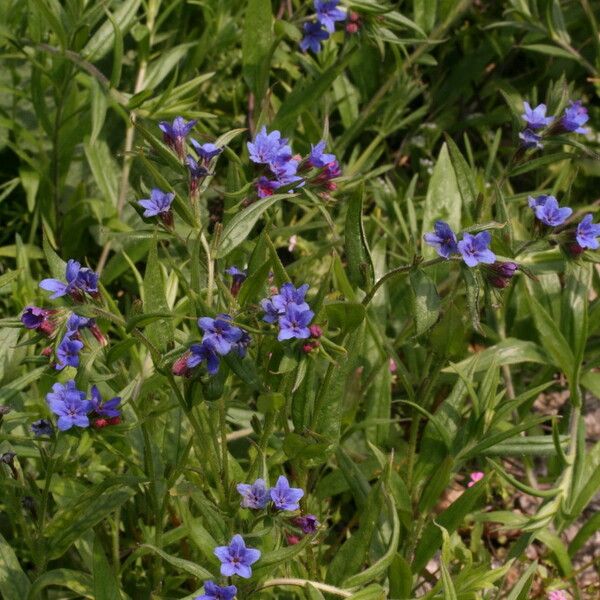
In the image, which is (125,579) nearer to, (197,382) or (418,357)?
(197,382)

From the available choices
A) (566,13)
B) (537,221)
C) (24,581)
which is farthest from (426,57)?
(24,581)

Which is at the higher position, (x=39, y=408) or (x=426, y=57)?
(x=426, y=57)

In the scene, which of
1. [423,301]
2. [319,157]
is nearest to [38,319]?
[319,157]

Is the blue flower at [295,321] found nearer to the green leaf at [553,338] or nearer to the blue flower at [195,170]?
the blue flower at [195,170]

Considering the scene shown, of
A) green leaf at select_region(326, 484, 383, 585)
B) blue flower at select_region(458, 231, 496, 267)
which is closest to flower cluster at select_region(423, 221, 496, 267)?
blue flower at select_region(458, 231, 496, 267)

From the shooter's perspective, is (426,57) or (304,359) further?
(426,57)

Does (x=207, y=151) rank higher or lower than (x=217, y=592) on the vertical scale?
higher

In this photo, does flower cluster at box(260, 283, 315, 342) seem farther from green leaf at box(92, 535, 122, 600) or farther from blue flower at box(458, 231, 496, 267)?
green leaf at box(92, 535, 122, 600)

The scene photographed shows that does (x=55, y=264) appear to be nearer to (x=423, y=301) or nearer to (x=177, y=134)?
(x=177, y=134)
